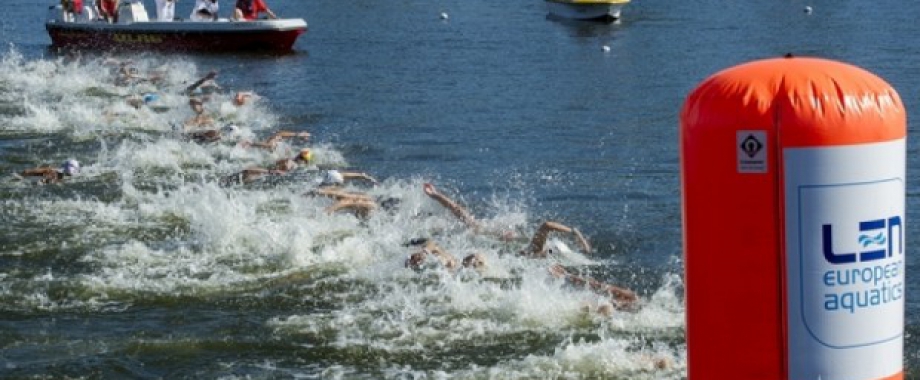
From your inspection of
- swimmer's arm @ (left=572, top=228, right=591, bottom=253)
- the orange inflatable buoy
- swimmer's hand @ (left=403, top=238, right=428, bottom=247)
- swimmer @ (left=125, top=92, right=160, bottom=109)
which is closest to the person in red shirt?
swimmer @ (left=125, top=92, right=160, bottom=109)

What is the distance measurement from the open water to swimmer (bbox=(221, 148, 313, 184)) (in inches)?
11.9

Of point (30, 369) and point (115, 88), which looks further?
point (115, 88)

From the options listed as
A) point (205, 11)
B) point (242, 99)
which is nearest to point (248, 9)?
point (205, 11)

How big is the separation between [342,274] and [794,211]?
31.0ft

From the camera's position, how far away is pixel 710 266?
6859mm

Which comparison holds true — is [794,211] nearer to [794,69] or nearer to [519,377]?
[794,69]

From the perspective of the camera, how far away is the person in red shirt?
39.9 m

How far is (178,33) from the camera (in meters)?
38.7

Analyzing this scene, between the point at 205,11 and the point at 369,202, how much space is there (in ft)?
77.0

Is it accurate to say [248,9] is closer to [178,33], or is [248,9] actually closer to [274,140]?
[178,33]

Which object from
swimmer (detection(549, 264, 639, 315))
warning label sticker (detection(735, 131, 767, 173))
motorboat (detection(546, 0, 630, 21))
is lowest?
motorboat (detection(546, 0, 630, 21))

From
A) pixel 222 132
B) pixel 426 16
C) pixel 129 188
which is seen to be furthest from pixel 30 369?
pixel 426 16

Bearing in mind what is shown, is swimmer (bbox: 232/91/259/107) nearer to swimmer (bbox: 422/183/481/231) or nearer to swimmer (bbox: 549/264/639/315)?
swimmer (bbox: 422/183/481/231)

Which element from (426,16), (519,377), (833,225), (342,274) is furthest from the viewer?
(426,16)
